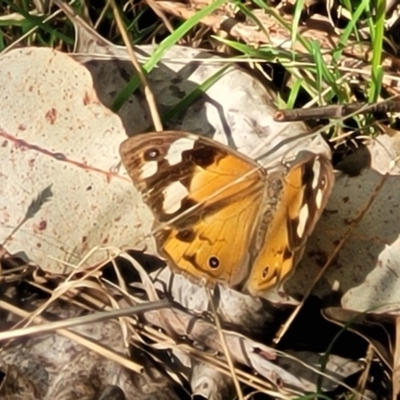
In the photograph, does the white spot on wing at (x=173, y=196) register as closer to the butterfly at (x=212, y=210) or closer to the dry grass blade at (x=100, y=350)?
the butterfly at (x=212, y=210)

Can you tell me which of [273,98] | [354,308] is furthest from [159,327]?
[273,98]

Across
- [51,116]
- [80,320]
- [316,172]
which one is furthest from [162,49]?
[80,320]

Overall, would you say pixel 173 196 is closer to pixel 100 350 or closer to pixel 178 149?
pixel 178 149

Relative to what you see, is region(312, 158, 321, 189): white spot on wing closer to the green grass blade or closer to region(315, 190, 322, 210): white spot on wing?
region(315, 190, 322, 210): white spot on wing

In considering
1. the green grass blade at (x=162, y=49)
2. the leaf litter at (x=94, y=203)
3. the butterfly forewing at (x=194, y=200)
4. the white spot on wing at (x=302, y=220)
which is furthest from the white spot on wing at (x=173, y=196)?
the green grass blade at (x=162, y=49)

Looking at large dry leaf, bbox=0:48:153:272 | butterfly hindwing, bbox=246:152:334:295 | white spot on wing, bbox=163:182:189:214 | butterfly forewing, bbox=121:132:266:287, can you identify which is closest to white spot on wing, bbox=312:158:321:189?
butterfly hindwing, bbox=246:152:334:295

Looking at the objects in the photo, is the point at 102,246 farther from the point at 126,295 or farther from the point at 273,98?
the point at 273,98
